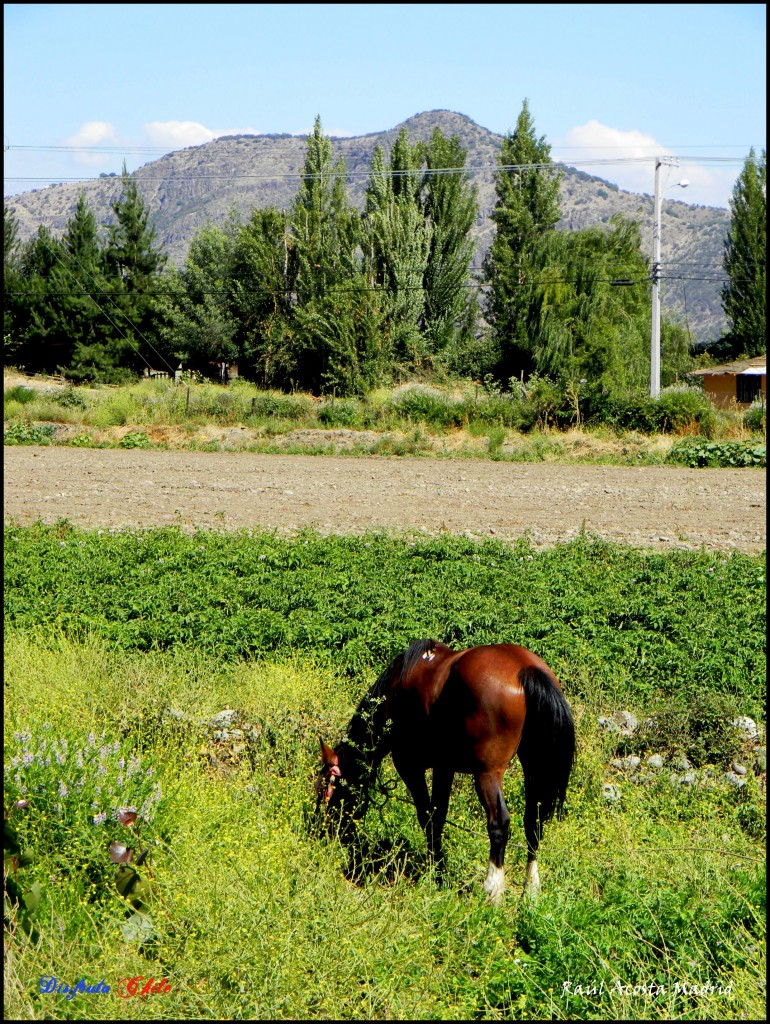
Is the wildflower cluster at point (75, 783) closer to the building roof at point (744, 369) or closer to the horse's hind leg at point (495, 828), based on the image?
the horse's hind leg at point (495, 828)

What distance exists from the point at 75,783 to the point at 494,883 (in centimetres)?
213

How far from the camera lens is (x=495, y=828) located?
4.37 metres

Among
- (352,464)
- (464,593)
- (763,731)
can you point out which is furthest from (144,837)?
(352,464)

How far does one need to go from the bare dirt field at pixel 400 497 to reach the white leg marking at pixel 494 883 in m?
8.40

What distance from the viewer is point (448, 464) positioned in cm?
2270

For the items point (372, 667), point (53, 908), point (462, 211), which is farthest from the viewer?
point (462, 211)

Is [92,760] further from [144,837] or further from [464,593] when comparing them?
[464,593]

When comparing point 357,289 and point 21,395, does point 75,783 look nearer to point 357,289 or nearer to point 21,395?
point 21,395

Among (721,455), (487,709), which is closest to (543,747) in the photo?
(487,709)

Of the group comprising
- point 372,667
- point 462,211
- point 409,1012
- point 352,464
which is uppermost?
point 462,211

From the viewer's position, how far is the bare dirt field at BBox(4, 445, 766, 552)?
13820 millimetres

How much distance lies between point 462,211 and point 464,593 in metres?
33.5

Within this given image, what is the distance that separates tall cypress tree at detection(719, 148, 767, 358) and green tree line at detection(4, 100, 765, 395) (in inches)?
233

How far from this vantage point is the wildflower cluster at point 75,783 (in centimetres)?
449
